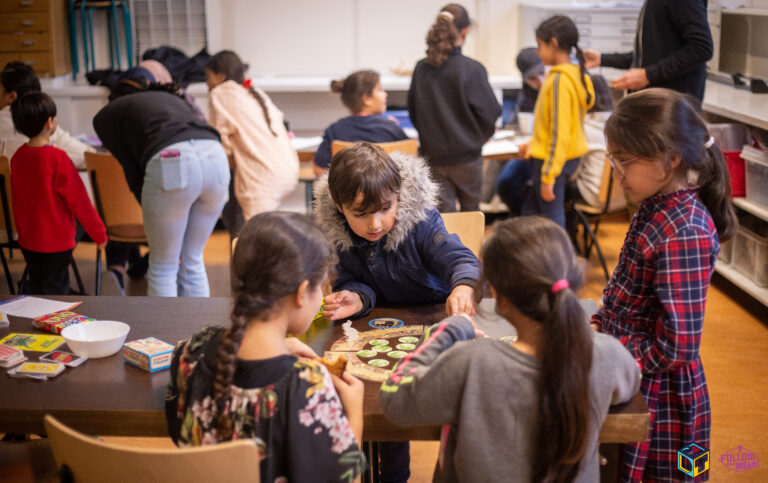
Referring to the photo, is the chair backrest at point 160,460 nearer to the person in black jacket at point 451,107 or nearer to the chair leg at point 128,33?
the person in black jacket at point 451,107

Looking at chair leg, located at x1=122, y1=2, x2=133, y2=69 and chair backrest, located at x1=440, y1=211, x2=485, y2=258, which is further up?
chair leg, located at x1=122, y1=2, x2=133, y2=69

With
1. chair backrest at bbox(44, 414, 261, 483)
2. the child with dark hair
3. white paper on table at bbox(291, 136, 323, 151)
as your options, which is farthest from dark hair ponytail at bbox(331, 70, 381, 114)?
chair backrest at bbox(44, 414, 261, 483)

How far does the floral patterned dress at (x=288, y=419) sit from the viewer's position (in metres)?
1.26

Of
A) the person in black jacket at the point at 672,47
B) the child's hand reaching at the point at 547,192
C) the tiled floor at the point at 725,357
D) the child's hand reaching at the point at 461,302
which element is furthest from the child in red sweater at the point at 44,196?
the person in black jacket at the point at 672,47

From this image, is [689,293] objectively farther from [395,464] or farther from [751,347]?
[751,347]

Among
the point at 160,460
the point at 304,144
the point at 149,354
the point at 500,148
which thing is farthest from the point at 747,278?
the point at 160,460

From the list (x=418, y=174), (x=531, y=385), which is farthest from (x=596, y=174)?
(x=531, y=385)

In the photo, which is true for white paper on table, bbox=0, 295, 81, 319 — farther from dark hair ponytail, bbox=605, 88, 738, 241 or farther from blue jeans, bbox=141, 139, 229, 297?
dark hair ponytail, bbox=605, 88, 738, 241

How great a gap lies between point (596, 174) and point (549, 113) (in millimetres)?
577

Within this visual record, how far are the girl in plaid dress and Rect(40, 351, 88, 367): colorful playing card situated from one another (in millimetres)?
1158

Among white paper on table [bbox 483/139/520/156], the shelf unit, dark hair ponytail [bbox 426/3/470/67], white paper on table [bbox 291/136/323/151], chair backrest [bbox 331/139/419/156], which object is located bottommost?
the shelf unit

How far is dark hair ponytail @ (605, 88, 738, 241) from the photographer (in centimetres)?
162

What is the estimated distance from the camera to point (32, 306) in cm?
199

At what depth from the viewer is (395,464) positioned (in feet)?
6.77
